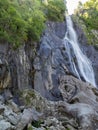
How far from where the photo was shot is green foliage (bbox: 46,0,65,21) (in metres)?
33.3

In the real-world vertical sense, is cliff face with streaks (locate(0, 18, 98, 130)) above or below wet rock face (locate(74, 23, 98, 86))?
below

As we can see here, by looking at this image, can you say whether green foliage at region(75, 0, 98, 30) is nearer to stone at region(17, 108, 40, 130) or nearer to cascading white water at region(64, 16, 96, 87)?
cascading white water at region(64, 16, 96, 87)

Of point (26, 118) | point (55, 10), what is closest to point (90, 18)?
point (55, 10)

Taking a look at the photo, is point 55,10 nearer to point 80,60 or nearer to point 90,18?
point 80,60

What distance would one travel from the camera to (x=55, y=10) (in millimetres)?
34312

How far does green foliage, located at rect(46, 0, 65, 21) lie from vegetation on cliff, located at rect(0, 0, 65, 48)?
109 inches

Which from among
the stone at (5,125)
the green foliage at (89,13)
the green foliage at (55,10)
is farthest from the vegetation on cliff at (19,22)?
the green foliage at (89,13)

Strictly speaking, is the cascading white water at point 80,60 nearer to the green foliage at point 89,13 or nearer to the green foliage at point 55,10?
the green foliage at point 55,10

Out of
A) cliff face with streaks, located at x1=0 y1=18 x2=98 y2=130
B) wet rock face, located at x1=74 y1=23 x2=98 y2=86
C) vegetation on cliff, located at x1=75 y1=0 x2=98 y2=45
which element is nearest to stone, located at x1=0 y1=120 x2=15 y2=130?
cliff face with streaks, located at x1=0 y1=18 x2=98 y2=130

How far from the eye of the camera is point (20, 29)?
2278 centimetres

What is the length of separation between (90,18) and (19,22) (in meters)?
22.2

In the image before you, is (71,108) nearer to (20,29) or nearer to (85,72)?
(20,29)

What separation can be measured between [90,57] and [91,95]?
383 inches

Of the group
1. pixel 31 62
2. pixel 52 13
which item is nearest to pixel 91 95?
pixel 31 62
